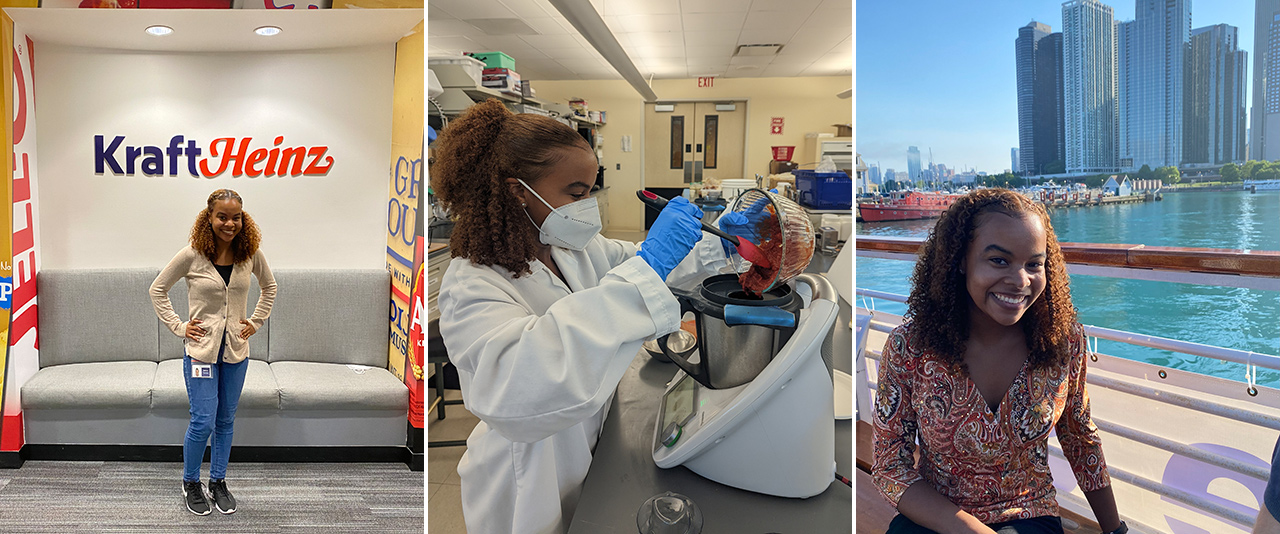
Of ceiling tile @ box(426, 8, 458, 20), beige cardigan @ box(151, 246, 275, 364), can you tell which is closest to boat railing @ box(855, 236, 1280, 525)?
ceiling tile @ box(426, 8, 458, 20)

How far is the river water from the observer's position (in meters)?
0.88

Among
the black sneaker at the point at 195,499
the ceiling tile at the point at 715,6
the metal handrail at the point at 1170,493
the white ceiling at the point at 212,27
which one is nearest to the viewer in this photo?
the ceiling tile at the point at 715,6

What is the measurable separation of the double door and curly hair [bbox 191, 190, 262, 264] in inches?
96.5

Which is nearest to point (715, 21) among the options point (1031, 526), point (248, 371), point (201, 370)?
point (1031, 526)

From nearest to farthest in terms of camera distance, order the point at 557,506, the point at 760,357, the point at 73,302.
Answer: the point at 760,357
the point at 557,506
the point at 73,302

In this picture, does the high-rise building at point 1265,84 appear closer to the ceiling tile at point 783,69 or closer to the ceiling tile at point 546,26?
the ceiling tile at point 783,69

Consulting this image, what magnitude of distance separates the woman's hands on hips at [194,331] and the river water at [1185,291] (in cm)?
294

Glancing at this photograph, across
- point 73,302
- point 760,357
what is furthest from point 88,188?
point 760,357

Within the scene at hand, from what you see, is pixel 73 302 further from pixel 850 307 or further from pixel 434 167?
pixel 850 307

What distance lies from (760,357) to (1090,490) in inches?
21.9

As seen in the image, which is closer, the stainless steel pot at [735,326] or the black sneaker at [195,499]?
the stainless steel pot at [735,326]

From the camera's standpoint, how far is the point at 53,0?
2969 mm

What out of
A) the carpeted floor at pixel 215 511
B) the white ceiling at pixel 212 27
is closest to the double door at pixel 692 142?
the white ceiling at pixel 212 27

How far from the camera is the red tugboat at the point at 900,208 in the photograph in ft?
3.10
